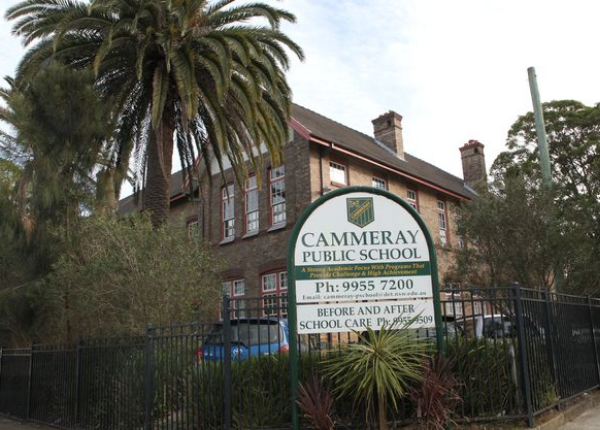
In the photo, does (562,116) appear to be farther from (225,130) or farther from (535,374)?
(535,374)

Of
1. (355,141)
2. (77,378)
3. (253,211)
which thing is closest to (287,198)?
(253,211)

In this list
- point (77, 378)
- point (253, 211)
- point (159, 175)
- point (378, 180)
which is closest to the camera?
point (77, 378)

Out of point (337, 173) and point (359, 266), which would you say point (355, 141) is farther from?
point (359, 266)

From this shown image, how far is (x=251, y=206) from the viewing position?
A: 22703 millimetres

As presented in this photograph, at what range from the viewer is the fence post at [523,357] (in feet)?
24.4

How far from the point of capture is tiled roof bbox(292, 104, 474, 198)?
836 inches

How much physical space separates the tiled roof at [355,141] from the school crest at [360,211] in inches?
475

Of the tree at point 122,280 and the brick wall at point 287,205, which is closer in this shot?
the tree at point 122,280

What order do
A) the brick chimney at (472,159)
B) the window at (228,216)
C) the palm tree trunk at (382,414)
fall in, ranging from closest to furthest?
the palm tree trunk at (382,414)
the window at (228,216)
the brick chimney at (472,159)

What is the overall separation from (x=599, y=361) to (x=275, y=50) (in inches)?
423

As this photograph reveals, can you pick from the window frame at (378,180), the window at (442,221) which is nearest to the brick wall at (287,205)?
the window frame at (378,180)

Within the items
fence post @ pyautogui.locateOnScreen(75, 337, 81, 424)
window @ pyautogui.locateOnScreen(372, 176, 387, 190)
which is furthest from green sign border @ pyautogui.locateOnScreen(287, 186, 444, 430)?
window @ pyautogui.locateOnScreen(372, 176, 387, 190)

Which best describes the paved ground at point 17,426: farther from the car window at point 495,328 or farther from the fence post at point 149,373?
the car window at point 495,328

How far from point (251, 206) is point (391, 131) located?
915cm
